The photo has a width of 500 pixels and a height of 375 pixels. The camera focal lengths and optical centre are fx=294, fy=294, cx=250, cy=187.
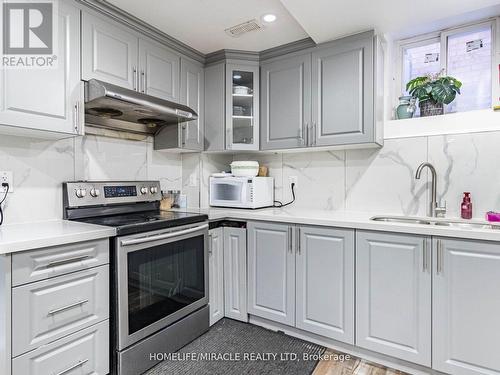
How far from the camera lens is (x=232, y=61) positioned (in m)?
2.52

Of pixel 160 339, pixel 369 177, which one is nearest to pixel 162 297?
pixel 160 339

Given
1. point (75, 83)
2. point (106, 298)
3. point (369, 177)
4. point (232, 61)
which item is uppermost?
point (232, 61)

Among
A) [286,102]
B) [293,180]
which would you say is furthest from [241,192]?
[286,102]

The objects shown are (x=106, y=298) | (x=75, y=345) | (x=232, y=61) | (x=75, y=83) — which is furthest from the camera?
(x=232, y=61)

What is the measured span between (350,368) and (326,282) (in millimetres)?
500

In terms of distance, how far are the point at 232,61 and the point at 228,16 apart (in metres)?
0.54

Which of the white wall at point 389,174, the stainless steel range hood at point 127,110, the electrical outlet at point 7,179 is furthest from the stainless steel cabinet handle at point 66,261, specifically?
the white wall at point 389,174

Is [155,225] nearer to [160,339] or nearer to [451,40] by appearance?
[160,339]

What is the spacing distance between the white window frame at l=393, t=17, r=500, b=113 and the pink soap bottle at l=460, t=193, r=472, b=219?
65 cm

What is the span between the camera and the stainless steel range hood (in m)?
1.69

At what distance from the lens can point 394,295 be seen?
1699mm

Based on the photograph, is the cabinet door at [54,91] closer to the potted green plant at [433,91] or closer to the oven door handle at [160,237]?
the oven door handle at [160,237]

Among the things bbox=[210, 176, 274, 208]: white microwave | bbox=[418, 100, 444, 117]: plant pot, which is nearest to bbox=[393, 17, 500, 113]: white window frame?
bbox=[418, 100, 444, 117]: plant pot

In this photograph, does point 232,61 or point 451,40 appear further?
point 232,61
